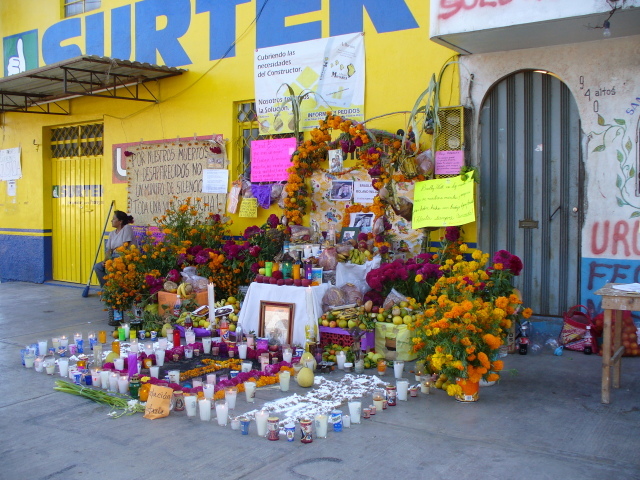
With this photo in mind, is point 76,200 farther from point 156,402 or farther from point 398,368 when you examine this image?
point 398,368

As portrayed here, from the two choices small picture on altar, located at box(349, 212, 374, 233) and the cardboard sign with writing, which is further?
small picture on altar, located at box(349, 212, 374, 233)

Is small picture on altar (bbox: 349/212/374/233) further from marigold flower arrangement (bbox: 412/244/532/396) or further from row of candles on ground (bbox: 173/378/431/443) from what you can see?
row of candles on ground (bbox: 173/378/431/443)

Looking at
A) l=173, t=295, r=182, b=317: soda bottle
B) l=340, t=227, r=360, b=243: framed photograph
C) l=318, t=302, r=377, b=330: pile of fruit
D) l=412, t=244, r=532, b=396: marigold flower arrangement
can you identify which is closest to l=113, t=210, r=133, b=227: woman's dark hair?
l=173, t=295, r=182, b=317: soda bottle

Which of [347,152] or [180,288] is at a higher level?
[347,152]

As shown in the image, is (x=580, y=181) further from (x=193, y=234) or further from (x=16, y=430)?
(x=16, y=430)

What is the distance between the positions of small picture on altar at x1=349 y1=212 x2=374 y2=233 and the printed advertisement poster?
1.28m

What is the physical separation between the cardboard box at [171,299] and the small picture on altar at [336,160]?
2.33m

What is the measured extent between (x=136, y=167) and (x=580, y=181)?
722cm

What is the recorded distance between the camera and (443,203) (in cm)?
741

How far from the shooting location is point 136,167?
11070 mm

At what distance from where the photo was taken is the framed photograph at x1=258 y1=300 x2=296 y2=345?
7.12 meters

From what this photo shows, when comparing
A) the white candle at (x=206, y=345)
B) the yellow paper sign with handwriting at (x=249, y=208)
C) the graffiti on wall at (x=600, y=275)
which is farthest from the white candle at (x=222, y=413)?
the yellow paper sign with handwriting at (x=249, y=208)

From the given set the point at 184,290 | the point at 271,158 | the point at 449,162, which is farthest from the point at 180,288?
the point at 449,162

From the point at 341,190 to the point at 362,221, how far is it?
1.88 feet
